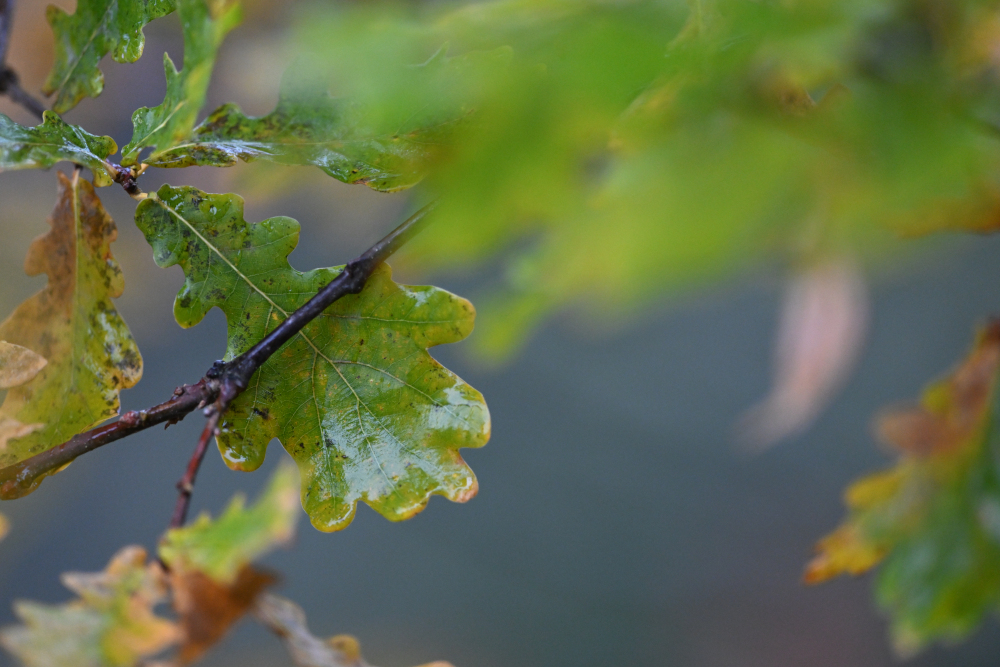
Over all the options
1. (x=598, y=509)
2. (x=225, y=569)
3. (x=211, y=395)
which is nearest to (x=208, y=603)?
(x=225, y=569)

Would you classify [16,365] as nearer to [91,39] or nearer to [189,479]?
[189,479]

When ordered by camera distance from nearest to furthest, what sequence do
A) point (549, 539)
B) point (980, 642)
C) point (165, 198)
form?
1. point (165, 198)
2. point (980, 642)
3. point (549, 539)

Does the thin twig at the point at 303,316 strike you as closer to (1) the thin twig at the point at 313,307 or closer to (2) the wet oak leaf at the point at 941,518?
(1) the thin twig at the point at 313,307


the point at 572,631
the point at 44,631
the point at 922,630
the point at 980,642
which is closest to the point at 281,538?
the point at 44,631

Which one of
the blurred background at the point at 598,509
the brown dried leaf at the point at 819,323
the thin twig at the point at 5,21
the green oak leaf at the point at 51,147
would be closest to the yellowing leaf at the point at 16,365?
the green oak leaf at the point at 51,147

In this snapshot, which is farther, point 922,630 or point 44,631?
point 922,630

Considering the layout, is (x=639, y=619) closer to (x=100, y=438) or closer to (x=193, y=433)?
(x=193, y=433)
